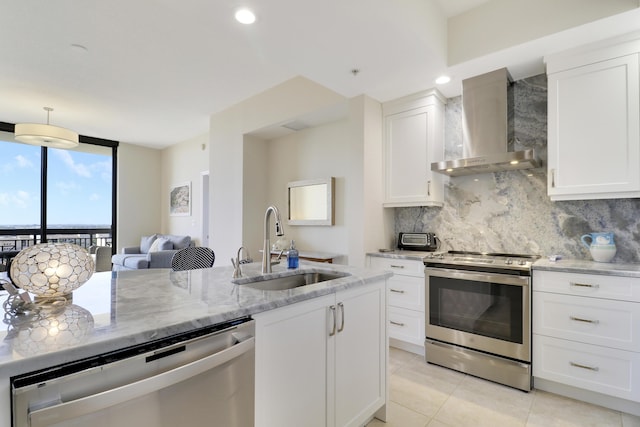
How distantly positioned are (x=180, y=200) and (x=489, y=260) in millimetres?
6201

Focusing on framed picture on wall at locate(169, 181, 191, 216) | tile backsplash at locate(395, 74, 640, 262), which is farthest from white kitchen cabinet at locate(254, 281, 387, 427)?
framed picture on wall at locate(169, 181, 191, 216)

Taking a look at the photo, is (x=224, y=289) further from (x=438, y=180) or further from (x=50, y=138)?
(x=50, y=138)

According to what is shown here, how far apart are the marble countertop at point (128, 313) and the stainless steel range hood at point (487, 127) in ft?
5.56

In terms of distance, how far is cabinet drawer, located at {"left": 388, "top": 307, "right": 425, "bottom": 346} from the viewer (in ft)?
9.45

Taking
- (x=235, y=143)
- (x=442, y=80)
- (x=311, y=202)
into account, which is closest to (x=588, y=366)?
(x=442, y=80)

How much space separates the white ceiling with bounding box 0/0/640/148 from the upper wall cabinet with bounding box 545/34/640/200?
0.22 meters

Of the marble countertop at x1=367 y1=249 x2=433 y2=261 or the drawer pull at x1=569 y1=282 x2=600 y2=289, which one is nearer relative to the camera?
the drawer pull at x1=569 y1=282 x2=600 y2=289

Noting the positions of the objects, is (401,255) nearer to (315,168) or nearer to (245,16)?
(315,168)

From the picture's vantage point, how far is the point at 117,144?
6.96 metres

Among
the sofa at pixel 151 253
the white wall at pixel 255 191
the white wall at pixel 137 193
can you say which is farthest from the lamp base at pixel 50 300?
the white wall at pixel 137 193

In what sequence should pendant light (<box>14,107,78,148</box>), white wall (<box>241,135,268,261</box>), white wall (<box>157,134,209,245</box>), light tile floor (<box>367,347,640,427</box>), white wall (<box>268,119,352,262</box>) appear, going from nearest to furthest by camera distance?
light tile floor (<box>367,347,640,427</box>)
pendant light (<box>14,107,78,148</box>)
white wall (<box>268,119,352,262</box>)
white wall (<box>241,135,268,261</box>)
white wall (<box>157,134,209,245</box>)

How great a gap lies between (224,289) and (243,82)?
325 centimetres

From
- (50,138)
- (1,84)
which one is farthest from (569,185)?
(1,84)

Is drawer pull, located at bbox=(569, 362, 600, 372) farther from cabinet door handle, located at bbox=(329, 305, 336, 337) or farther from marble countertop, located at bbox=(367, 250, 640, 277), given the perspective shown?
cabinet door handle, located at bbox=(329, 305, 336, 337)
